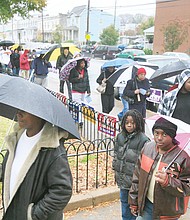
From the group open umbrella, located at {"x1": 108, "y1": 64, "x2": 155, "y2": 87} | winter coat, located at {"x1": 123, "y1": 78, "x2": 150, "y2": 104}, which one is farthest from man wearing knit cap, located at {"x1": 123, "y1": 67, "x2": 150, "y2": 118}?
open umbrella, located at {"x1": 108, "y1": 64, "x2": 155, "y2": 87}

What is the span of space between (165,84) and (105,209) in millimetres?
6975

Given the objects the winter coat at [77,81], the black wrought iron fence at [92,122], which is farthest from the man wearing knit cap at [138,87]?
the winter coat at [77,81]

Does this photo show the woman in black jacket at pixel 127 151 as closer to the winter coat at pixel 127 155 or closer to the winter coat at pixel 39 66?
the winter coat at pixel 127 155

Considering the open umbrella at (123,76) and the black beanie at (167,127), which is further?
the open umbrella at (123,76)

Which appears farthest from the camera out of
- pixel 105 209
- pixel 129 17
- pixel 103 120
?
pixel 129 17

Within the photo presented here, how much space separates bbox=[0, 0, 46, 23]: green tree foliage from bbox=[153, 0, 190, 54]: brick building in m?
25.7

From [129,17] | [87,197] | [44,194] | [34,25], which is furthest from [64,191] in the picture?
[129,17]

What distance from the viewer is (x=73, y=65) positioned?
27.1 feet

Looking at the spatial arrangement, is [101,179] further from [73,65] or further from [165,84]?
[165,84]

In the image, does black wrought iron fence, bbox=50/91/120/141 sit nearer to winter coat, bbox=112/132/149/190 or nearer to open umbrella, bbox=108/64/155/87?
open umbrella, bbox=108/64/155/87

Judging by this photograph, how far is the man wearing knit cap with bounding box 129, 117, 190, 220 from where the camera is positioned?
268 centimetres

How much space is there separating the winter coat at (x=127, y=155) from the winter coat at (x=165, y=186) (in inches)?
17.2

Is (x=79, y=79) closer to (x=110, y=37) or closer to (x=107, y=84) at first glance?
(x=107, y=84)

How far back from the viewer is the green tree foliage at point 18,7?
1433 cm
